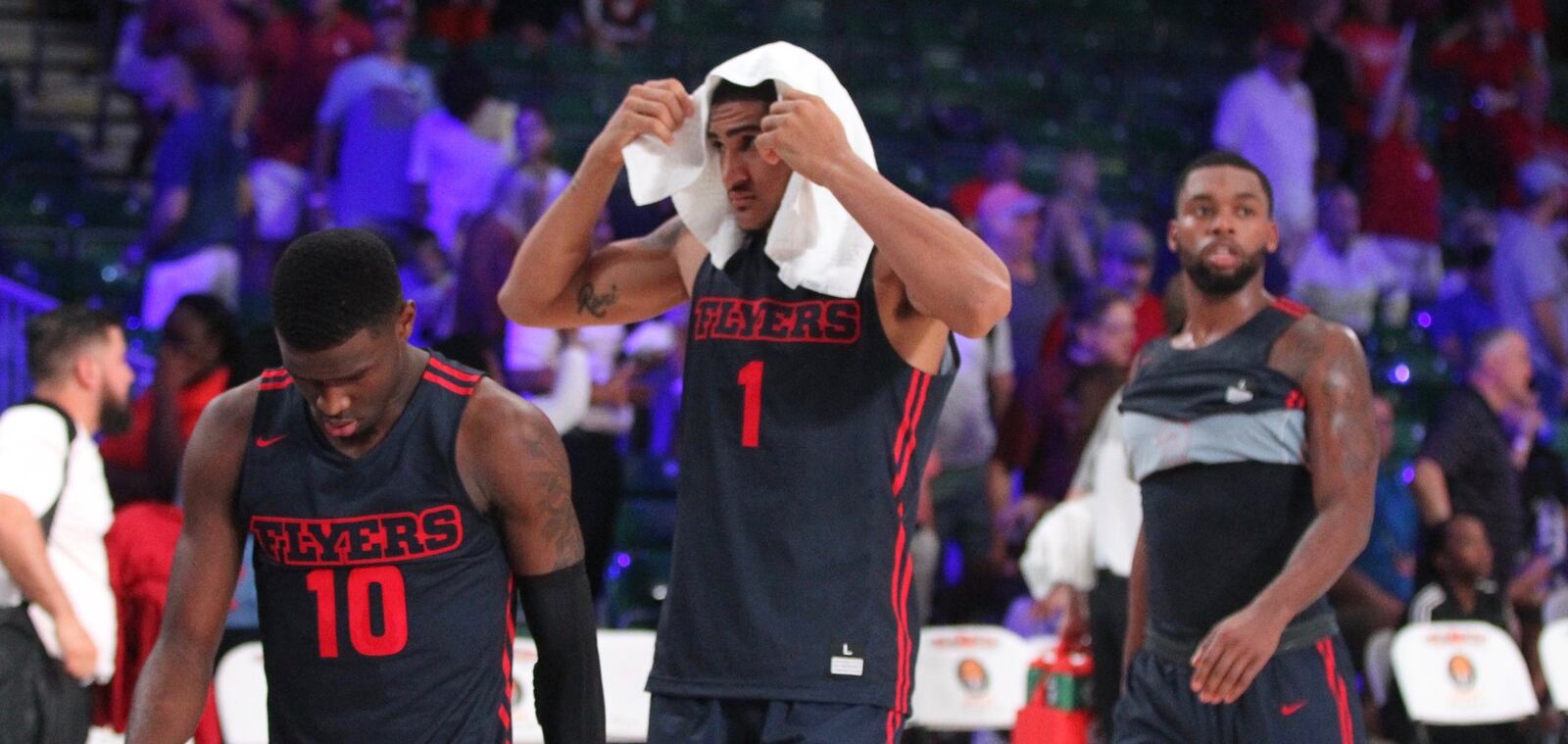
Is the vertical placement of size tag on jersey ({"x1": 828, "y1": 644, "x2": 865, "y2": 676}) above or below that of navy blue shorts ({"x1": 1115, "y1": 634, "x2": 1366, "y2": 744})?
above

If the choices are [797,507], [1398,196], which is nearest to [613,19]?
[1398,196]

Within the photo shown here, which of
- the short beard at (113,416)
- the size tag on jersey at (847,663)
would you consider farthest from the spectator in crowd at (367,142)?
the size tag on jersey at (847,663)

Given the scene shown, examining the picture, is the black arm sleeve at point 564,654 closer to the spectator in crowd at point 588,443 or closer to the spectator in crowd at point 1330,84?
the spectator in crowd at point 588,443

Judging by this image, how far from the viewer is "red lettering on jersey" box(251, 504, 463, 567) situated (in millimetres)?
2939

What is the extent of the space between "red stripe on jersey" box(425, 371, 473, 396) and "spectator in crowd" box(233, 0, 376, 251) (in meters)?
6.22

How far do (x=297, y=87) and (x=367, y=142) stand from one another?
0.66 metres

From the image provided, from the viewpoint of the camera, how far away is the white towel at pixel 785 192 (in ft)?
11.7

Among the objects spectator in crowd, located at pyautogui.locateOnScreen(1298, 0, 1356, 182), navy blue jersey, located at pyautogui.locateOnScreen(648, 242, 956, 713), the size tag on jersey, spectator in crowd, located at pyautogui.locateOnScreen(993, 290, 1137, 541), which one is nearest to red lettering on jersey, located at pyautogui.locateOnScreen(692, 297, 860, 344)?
navy blue jersey, located at pyautogui.locateOnScreen(648, 242, 956, 713)

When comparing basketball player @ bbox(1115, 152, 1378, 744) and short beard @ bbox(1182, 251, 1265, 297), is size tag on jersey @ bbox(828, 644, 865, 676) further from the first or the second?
short beard @ bbox(1182, 251, 1265, 297)

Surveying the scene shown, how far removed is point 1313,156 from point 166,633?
946 cm

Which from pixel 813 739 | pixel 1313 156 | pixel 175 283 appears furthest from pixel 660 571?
pixel 1313 156

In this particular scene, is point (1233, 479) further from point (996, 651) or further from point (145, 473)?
point (145, 473)

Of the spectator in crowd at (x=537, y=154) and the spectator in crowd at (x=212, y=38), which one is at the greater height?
the spectator in crowd at (x=212, y=38)

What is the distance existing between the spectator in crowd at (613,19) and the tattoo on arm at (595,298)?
7520 millimetres
